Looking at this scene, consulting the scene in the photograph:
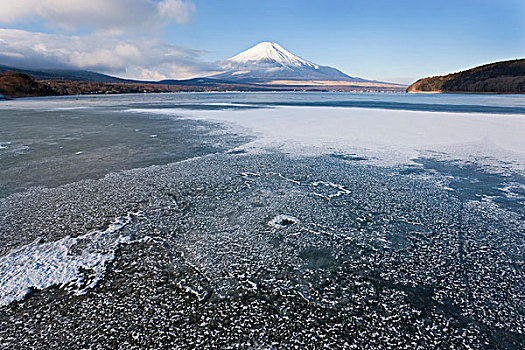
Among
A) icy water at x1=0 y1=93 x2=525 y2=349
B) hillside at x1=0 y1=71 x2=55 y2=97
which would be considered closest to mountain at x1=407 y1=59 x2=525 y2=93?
icy water at x1=0 y1=93 x2=525 y2=349

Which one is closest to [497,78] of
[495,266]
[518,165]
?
[518,165]

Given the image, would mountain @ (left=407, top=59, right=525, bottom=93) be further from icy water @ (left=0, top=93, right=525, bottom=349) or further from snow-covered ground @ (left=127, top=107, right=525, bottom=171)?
icy water @ (left=0, top=93, right=525, bottom=349)

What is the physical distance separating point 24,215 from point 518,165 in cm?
808

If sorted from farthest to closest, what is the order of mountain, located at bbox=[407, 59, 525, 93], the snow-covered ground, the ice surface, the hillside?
mountain, located at bbox=[407, 59, 525, 93] < the hillside < the snow-covered ground < the ice surface

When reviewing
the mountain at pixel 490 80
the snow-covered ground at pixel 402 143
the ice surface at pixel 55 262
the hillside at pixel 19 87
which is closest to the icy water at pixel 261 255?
the ice surface at pixel 55 262

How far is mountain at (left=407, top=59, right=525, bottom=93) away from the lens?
225 feet

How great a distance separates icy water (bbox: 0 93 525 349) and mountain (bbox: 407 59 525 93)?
8355 cm

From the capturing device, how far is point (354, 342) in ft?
5.83

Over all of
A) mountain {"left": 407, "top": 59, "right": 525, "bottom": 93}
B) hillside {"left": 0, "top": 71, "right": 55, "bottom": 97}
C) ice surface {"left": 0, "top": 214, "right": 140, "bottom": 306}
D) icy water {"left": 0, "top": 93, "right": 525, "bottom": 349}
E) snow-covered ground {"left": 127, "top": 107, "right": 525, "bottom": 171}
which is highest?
mountain {"left": 407, "top": 59, "right": 525, "bottom": 93}

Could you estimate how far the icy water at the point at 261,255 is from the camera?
187 cm

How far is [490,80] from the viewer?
73.0m

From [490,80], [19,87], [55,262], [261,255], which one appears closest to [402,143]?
[261,255]

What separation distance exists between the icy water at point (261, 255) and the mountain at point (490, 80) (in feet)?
274

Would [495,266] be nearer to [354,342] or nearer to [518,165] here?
[354,342]
